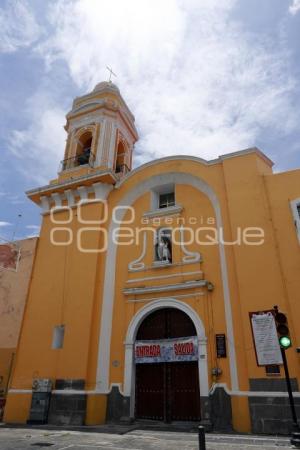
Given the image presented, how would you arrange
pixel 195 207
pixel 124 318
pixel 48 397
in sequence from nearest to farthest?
pixel 48 397, pixel 124 318, pixel 195 207

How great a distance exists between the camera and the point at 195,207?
491 inches

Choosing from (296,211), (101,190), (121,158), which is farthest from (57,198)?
(296,211)

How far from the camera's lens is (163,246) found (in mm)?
12016

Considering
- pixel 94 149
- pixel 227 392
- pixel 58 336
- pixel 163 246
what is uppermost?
pixel 94 149

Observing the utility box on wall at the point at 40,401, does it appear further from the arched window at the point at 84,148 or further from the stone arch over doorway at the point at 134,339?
the arched window at the point at 84,148

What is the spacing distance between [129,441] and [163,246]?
242 inches

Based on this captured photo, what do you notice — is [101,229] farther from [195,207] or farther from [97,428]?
[97,428]

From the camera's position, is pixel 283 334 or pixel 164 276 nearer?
pixel 283 334

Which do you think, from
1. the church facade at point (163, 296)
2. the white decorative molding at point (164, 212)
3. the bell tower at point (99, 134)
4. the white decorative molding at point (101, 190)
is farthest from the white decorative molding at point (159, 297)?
the bell tower at point (99, 134)

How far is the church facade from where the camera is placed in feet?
30.5

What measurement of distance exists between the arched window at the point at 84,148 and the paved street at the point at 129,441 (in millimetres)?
10914

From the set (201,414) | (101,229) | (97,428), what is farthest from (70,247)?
(201,414)

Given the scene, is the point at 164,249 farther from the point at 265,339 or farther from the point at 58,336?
the point at 58,336

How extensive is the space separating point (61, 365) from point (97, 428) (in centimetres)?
244
